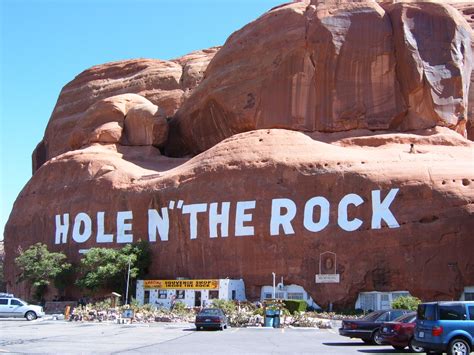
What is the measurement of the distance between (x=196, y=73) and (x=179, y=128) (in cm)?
1684

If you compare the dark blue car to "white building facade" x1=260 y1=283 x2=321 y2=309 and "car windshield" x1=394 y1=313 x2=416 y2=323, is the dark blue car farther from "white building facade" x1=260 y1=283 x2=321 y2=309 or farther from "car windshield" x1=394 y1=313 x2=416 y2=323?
"white building facade" x1=260 y1=283 x2=321 y2=309

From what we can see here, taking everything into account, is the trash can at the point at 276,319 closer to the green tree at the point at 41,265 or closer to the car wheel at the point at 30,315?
Answer: the car wheel at the point at 30,315

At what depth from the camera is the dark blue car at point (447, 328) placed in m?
18.5

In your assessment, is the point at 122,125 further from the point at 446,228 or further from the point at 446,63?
the point at 446,228

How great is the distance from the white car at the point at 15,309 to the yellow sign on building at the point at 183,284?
11.3 metres

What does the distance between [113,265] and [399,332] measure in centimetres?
3484

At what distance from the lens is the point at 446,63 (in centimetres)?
5669

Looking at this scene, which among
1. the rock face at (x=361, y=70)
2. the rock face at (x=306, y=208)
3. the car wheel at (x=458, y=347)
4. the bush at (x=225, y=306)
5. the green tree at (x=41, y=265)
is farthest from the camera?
the green tree at (x=41, y=265)

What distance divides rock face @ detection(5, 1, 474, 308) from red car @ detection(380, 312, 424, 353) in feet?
69.5

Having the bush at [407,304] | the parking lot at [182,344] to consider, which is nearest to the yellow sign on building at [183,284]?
the bush at [407,304]

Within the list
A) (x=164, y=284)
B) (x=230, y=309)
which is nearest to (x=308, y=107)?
(x=164, y=284)

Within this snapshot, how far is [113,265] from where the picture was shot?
175ft

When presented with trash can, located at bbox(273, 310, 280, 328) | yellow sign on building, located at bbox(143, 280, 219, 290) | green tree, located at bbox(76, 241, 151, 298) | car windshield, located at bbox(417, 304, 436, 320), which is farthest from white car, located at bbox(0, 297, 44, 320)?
car windshield, located at bbox(417, 304, 436, 320)

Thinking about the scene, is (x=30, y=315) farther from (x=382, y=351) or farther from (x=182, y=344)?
(x=382, y=351)
